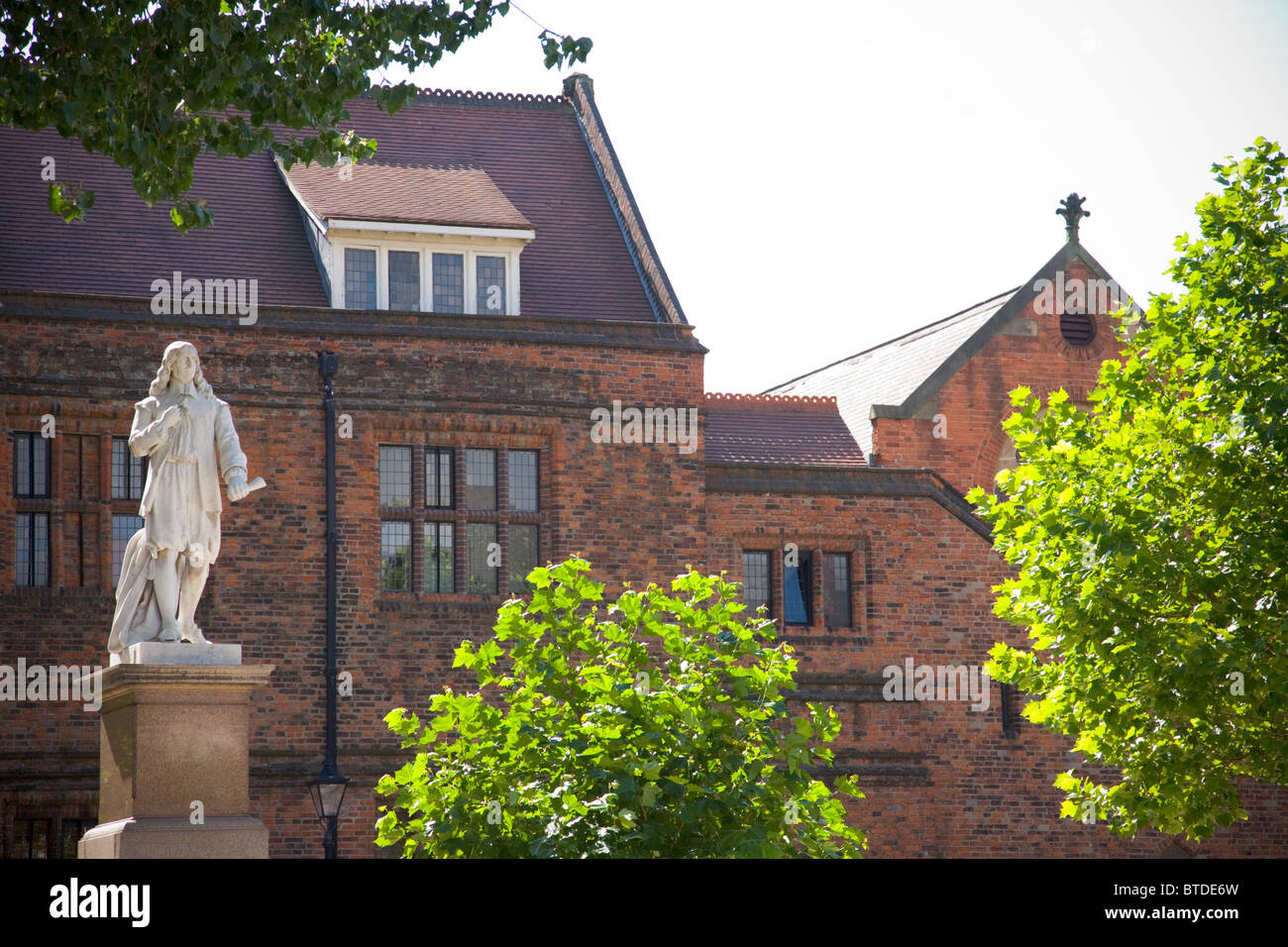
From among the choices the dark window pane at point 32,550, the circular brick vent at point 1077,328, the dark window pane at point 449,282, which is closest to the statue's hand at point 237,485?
the dark window pane at point 32,550

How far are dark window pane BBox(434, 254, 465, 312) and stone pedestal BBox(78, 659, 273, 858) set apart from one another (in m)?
11.8

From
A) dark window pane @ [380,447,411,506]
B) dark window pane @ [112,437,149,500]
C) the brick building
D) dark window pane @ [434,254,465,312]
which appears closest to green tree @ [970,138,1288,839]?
the brick building

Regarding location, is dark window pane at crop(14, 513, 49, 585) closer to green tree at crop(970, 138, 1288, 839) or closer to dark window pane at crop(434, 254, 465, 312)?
dark window pane at crop(434, 254, 465, 312)

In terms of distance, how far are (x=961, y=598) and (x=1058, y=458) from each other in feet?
20.1

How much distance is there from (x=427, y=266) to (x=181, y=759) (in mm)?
12521

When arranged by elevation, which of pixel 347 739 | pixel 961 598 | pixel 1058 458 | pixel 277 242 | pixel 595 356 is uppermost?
pixel 277 242

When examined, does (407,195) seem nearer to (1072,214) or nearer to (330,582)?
(330,582)

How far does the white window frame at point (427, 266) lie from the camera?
23859mm

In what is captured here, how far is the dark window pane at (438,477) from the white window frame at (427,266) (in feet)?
6.52

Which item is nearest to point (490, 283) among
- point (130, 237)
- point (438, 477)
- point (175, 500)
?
point (438, 477)
